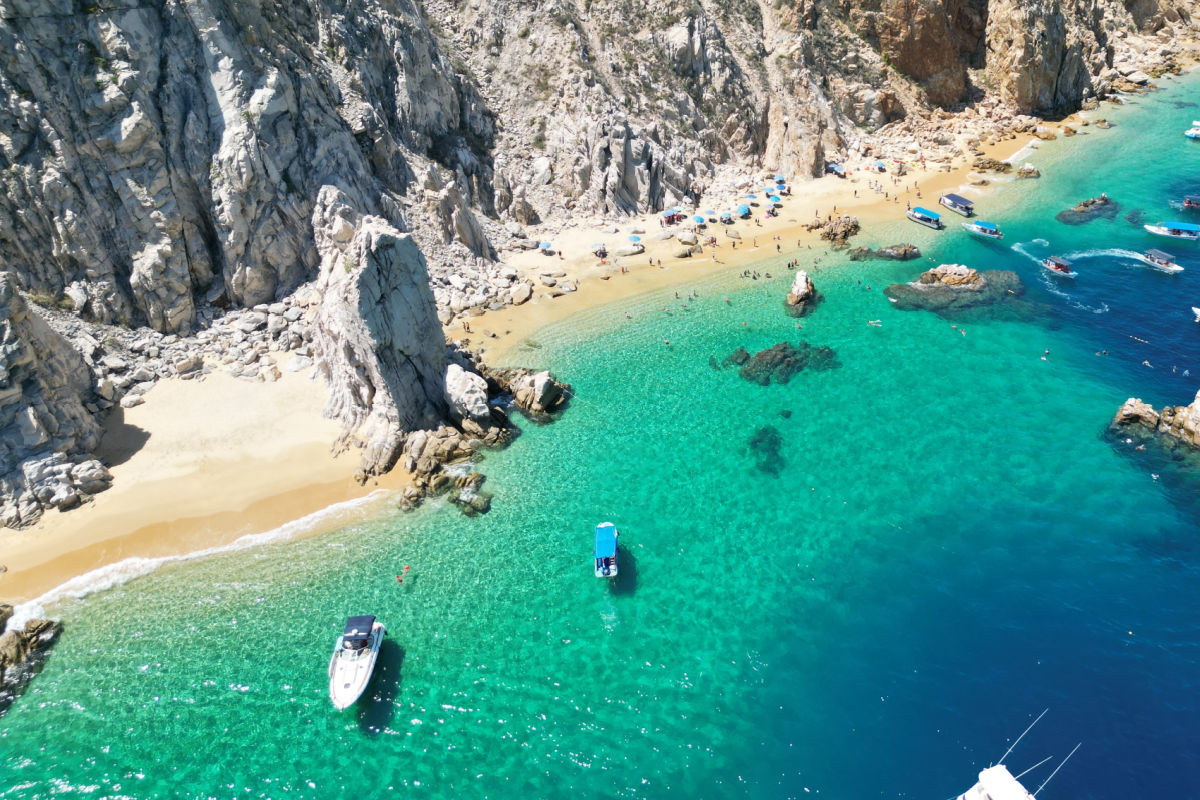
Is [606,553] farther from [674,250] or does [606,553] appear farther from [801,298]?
[674,250]

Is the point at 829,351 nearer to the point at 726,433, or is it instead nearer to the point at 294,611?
the point at 726,433

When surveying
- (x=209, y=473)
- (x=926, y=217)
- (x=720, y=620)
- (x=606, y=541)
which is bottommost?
(x=720, y=620)

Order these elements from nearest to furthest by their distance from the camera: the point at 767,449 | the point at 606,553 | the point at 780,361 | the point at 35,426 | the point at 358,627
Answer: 1. the point at 358,627
2. the point at 606,553
3. the point at 35,426
4. the point at 767,449
5. the point at 780,361

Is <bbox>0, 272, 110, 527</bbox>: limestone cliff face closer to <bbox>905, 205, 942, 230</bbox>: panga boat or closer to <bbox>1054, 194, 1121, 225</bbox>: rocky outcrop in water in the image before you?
<bbox>905, 205, 942, 230</bbox>: panga boat


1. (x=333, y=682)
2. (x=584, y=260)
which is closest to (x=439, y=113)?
(x=584, y=260)

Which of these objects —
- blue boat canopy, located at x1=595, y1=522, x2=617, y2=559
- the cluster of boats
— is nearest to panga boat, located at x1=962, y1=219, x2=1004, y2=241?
the cluster of boats

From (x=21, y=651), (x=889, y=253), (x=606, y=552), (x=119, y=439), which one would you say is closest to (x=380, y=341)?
(x=119, y=439)

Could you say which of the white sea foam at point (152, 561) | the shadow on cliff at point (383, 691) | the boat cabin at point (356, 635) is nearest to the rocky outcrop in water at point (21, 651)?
the white sea foam at point (152, 561)
